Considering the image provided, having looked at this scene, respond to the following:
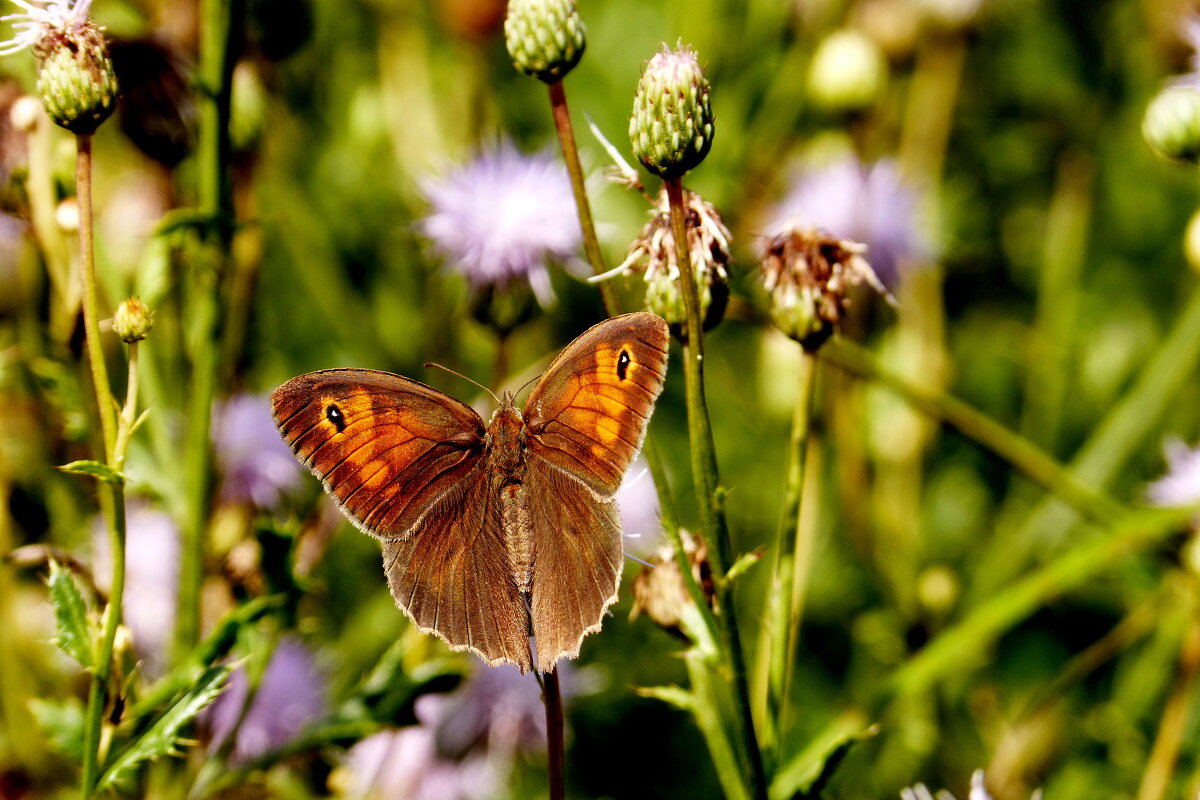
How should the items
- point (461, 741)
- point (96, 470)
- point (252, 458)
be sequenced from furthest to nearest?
1. point (252, 458)
2. point (461, 741)
3. point (96, 470)

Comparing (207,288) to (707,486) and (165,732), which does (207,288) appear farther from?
(707,486)

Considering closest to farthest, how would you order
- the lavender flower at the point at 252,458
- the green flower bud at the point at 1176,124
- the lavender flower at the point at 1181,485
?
the green flower bud at the point at 1176,124 → the lavender flower at the point at 1181,485 → the lavender flower at the point at 252,458

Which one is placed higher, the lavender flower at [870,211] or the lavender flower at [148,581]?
the lavender flower at [870,211]

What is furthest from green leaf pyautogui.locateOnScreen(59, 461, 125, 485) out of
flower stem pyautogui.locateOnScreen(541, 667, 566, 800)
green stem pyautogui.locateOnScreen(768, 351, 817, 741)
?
green stem pyautogui.locateOnScreen(768, 351, 817, 741)

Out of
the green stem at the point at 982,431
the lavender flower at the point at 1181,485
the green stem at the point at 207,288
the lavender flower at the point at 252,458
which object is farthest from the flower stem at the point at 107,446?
the lavender flower at the point at 1181,485

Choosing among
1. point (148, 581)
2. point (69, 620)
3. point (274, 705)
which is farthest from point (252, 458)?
point (69, 620)

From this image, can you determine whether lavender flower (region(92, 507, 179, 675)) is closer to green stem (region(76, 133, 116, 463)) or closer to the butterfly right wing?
the butterfly right wing

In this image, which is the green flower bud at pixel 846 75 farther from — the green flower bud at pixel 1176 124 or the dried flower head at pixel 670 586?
the dried flower head at pixel 670 586
